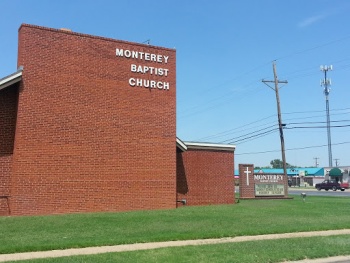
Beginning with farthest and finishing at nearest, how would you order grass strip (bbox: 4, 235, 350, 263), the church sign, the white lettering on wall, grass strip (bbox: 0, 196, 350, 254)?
1. the church sign
2. the white lettering on wall
3. grass strip (bbox: 0, 196, 350, 254)
4. grass strip (bbox: 4, 235, 350, 263)

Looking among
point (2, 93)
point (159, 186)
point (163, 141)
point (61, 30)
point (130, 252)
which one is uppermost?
point (61, 30)

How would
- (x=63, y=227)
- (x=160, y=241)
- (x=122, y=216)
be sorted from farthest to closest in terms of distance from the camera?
1. (x=122, y=216)
2. (x=63, y=227)
3. (x=160, y=241)

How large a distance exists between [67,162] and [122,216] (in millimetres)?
3440

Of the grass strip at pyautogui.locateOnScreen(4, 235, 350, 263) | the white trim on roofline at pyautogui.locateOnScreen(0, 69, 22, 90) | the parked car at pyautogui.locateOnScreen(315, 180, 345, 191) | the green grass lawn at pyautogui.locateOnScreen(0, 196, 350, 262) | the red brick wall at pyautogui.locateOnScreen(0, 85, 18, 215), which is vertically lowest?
the grass strip at pyautogui.locateOnScreen(4, 235, 350, 263)

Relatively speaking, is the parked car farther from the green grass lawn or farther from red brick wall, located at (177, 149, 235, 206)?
the green grass lawn

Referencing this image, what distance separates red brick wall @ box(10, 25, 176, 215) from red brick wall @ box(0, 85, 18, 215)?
15.4 inches

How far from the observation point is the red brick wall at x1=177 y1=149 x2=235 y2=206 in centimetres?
2311

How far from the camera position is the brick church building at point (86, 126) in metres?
17.2

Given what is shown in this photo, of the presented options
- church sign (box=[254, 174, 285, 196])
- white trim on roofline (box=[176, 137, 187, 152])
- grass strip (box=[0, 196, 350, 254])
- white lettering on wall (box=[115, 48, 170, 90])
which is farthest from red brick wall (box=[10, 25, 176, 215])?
church sign (box=[254, 174, 285, 196])

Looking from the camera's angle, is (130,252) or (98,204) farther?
(98,204)

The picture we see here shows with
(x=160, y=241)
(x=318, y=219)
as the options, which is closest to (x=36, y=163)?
(x=160, y=241)

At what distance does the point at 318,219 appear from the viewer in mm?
17359

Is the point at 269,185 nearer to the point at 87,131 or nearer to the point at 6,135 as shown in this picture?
the point at 87,131

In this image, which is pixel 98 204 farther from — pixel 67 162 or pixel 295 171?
pixel 295 171
